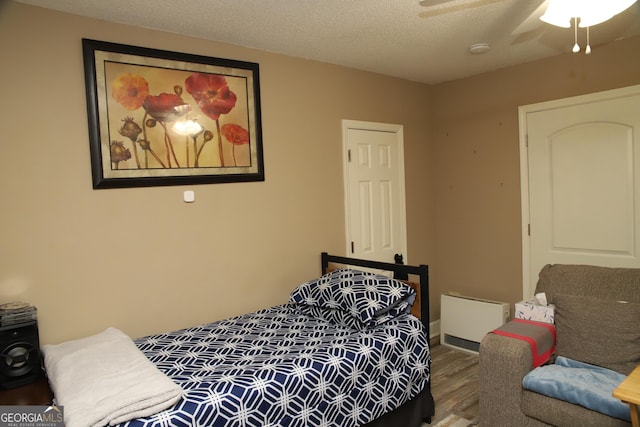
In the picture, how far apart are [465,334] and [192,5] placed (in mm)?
3327

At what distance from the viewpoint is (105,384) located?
1.70 metres

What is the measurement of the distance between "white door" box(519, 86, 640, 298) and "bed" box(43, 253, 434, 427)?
153cm

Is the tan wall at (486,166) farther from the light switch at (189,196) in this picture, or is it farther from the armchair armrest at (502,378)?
the light switch at (189,196)

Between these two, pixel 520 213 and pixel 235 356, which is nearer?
pixel 235 356

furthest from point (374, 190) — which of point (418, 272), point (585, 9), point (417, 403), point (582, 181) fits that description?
point (585, 9)

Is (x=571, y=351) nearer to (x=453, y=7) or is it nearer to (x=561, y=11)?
(x=561, y=11)

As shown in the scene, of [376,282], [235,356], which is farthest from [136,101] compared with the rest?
[376,282]

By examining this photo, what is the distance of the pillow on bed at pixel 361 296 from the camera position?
248 centimetres

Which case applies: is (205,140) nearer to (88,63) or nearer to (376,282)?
(88,63)

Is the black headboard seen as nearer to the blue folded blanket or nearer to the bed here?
the bed

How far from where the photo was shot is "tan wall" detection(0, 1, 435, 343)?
85.3 inches

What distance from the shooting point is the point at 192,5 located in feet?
7.40

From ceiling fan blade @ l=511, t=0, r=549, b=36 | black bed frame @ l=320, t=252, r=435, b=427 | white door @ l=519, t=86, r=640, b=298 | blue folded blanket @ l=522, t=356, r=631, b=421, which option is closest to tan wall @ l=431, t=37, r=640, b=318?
white door @ l=519, t=86, r=640, b=298

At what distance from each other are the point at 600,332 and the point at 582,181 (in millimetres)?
1521
